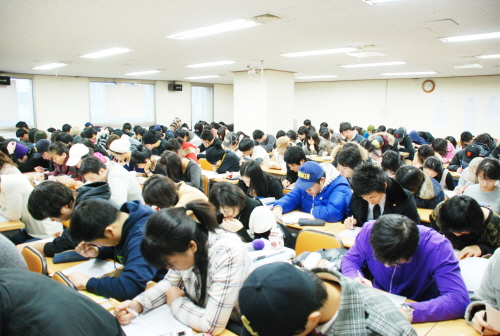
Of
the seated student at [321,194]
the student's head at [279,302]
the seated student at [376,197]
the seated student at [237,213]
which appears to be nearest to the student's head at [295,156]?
the seated student at [321,194]

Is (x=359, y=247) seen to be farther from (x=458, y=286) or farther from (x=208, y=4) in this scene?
(x=208, y=4)

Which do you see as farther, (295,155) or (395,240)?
(295,155)

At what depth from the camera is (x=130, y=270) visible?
202cm

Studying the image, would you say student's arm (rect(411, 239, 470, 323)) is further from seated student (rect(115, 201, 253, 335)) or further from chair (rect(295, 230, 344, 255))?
seated student (rect(115, 201, 253, 335))

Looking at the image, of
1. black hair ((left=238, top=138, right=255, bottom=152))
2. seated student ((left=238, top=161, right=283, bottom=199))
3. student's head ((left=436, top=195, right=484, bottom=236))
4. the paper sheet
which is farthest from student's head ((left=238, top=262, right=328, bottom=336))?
black hair ((left=238, top=138, right=255, bottom=152))

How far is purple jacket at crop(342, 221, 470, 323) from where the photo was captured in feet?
5.91

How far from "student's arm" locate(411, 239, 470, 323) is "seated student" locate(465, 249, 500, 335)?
0.06 metres

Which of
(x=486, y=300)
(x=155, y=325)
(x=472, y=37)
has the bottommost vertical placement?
(x=155, y=325)

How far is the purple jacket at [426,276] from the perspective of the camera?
180cm

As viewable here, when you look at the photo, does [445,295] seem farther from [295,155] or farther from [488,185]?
[295,155]

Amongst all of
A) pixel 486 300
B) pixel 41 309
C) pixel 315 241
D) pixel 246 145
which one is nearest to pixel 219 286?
pixel 41 309

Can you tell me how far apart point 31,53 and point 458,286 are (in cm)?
781

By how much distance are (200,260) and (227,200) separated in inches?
43.9

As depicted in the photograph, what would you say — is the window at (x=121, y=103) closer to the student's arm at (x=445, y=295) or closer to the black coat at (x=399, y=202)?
the black coat at (x=399, y=202)
